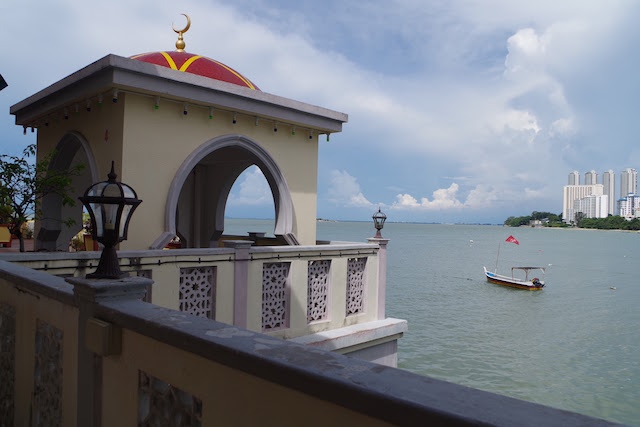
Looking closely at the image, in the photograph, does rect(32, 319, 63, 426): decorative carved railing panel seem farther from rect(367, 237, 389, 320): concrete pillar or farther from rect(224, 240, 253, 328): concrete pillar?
rect(367, 237, 389, 320): concrete pillar

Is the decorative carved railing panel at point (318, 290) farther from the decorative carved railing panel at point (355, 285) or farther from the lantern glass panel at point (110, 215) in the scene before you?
the lantern glass panel at point (110, 215)

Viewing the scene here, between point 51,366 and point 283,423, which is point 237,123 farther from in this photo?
point 283,423

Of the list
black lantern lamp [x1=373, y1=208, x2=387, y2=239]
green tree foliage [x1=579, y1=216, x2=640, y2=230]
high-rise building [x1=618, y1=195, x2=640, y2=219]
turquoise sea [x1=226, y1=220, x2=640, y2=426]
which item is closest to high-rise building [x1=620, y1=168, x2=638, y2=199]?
high-rise building [x1=618, y1=195, x2=640, y2=219]

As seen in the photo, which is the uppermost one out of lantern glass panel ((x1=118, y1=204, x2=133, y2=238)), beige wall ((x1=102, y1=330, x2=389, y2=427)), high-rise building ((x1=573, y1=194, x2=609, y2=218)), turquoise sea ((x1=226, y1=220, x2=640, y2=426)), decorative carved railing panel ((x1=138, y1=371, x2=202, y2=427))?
high-rise building ((x1=573, y1=194, x2=609, y2=218))

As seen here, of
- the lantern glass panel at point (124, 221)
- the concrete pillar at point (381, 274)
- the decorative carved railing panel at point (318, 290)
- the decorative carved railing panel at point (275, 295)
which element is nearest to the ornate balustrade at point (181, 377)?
the lantern glass panel at point (124, 221)

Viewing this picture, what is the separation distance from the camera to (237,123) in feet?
26.9

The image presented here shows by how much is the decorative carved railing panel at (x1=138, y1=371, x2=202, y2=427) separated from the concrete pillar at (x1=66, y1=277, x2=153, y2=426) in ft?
1.00

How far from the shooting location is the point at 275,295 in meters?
7.09

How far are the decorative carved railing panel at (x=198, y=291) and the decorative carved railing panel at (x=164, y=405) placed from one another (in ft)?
11.9

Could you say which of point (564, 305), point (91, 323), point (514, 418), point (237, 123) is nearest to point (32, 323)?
point (91, 323)

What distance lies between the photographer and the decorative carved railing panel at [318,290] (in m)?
7.57

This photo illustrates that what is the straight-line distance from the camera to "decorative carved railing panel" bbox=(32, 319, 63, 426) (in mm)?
3303

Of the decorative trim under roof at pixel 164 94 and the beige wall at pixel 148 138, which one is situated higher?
the decorative trim under roof at pixel 164 94

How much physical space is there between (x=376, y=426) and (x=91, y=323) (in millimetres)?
1869
